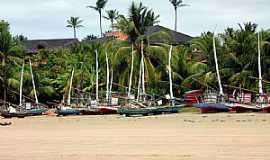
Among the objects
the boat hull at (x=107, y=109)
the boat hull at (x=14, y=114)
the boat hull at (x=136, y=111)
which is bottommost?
the boat hull at (x=14, y=114)

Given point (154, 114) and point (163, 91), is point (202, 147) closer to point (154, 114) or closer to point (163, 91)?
point (154, 114)

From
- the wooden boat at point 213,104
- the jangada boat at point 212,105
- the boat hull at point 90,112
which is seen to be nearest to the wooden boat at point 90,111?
the boat hull at point 90,112

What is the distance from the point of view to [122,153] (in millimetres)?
19031

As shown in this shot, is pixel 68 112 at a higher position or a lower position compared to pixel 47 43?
lower

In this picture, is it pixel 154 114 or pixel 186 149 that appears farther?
pixel 154 114

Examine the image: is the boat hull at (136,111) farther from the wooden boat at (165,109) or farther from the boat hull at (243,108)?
the boat hull at (243,108)

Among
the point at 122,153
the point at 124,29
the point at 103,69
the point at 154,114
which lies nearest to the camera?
the point at 122,153

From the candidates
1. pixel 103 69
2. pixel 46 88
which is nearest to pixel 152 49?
pixel 103 69

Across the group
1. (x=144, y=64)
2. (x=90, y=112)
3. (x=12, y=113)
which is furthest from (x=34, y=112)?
(x=144, y=64)

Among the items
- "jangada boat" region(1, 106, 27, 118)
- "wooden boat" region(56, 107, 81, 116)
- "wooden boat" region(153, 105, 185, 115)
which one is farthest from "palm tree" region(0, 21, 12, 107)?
"wooden boat" region(153, 105, 185, 115)

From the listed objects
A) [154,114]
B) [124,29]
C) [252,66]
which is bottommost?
[154,114]

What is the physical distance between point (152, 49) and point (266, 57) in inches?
518

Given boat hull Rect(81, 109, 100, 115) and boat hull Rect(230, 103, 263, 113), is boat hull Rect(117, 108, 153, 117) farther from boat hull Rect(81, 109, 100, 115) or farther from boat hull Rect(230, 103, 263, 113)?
boat hull Rect(81, 109, 100, 115)

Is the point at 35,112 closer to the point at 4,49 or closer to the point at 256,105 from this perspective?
the point at 4,49
